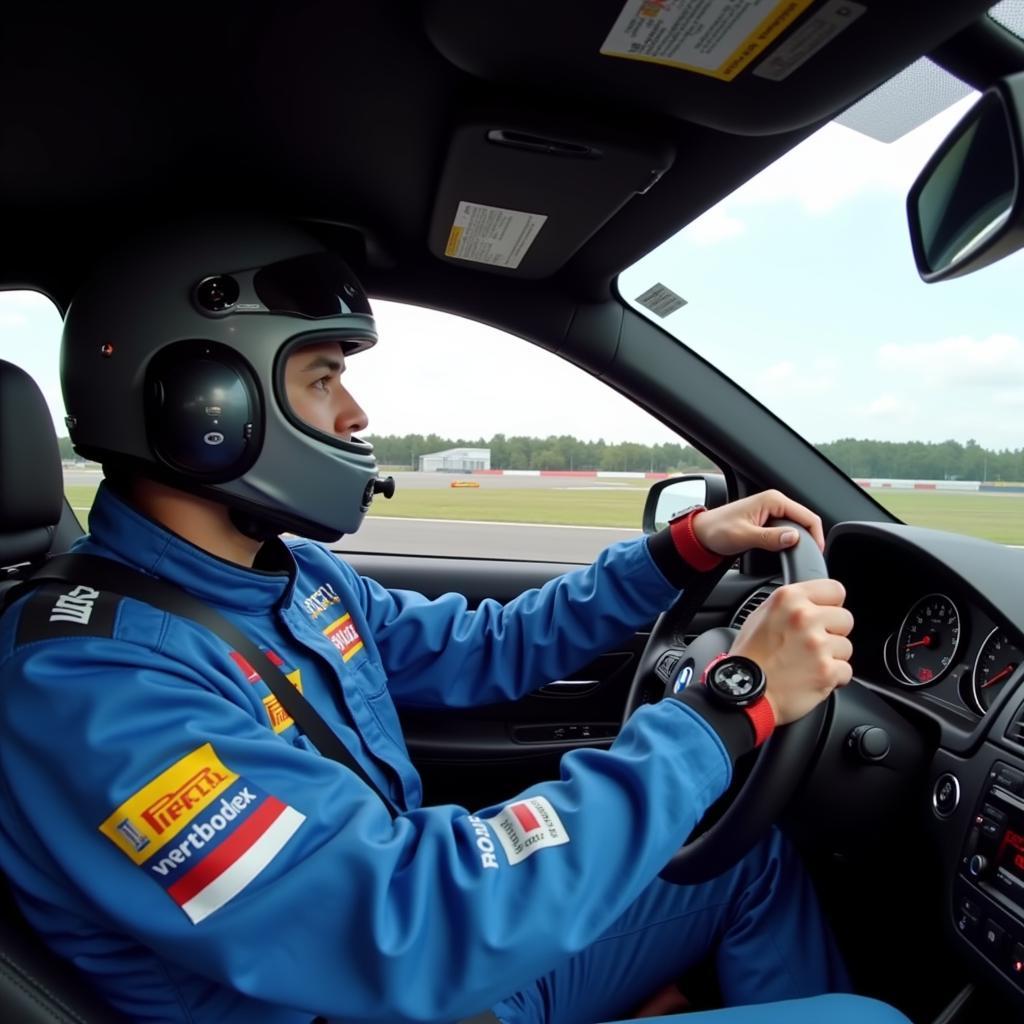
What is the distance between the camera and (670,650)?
164cm

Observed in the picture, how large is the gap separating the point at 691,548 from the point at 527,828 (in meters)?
0.70

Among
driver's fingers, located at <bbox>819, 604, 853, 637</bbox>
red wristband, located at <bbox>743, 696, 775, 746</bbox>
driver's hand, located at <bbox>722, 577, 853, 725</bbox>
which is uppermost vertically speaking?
driver's fingers, located at <bbox>819, 604, 853, 637</bbox>

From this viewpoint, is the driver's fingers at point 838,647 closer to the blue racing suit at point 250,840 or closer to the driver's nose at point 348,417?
the blue racing suit at point 250,840

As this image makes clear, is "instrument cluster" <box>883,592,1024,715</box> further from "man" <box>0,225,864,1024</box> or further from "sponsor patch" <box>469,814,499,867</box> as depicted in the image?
"sponsor patch" <box>469,814,499,867</box>

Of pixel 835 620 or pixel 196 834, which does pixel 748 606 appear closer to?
pixel 835 620

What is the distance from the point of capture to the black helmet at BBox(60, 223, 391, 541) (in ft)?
3.75

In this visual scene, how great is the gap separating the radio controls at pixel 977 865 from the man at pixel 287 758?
298mm

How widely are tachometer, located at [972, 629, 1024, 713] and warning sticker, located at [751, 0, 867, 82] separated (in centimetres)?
93

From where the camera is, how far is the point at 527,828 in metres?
0.93

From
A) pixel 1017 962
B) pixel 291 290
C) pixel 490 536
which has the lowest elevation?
pixel 1017 962

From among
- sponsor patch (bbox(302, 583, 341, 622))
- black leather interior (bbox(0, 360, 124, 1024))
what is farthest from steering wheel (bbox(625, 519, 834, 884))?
black leather interior (bbox(0, 360, 124, 1024))

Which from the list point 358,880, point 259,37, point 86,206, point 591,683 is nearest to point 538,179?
point 259,37

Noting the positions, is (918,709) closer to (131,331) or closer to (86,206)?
(131,331)

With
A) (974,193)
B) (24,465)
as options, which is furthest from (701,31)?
(24,465)
